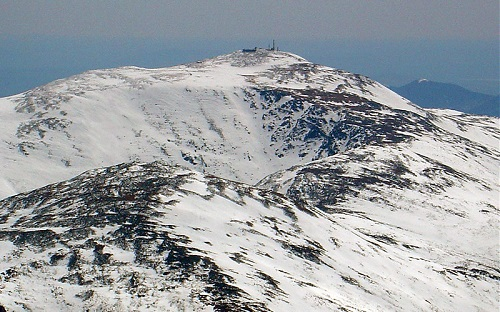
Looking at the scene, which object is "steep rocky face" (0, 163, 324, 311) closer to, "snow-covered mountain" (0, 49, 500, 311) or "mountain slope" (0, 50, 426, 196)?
"snow-covered mountain" (0, 49, 500, 311)

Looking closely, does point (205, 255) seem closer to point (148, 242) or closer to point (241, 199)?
point (148, 242)

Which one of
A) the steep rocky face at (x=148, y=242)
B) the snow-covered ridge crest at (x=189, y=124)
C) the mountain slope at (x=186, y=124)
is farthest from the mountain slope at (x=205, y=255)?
the snow-covered ridge crest at (x=189, y=124)

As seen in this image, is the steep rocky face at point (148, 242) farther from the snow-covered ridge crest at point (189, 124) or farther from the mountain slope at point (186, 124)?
the snow-covered ridge crest at point (189, 124)

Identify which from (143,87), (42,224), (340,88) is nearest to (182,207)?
(42,224)

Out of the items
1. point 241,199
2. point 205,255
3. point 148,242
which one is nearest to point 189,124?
point 241,199

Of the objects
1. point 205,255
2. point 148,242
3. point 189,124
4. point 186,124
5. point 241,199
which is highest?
point 148,242

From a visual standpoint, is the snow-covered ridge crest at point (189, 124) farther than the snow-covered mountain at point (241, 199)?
Yes

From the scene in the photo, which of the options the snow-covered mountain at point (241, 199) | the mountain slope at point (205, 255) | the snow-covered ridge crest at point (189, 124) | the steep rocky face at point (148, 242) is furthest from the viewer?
the snow-covered ridge crest at point (189, 124)
